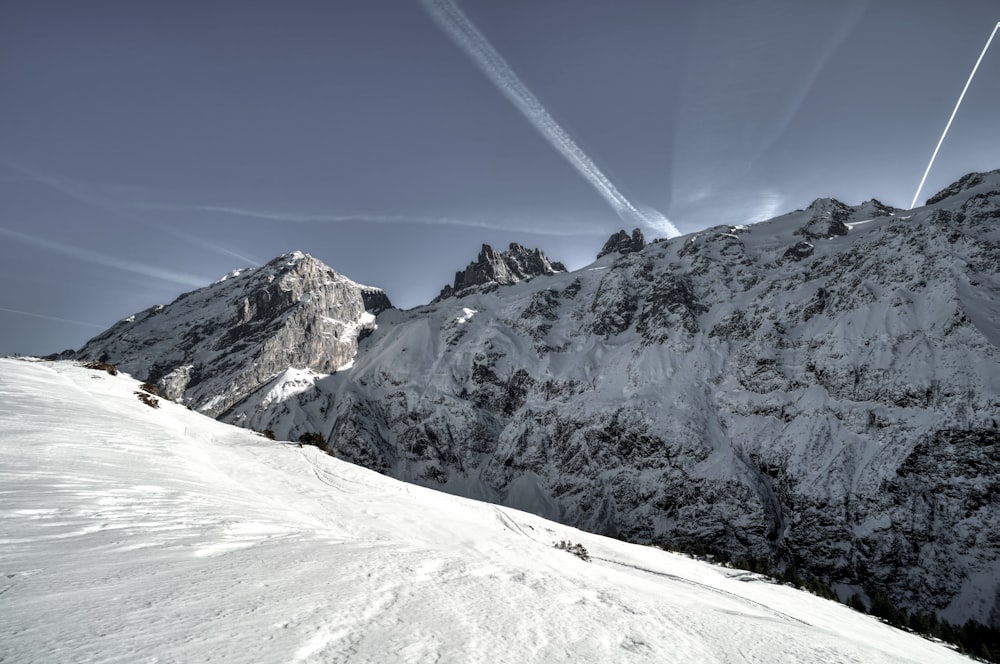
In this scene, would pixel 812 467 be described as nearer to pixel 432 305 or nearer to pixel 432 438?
pixel 432 438

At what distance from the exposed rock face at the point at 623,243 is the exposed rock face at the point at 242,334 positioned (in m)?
95.6

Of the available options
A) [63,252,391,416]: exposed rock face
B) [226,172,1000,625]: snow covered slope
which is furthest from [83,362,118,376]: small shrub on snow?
[63,252,391,416]: exposed rock face

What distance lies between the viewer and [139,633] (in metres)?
3.16

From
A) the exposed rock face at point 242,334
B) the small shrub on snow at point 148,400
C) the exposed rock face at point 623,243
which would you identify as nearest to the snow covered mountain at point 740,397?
the exposed rock face at point 242,334

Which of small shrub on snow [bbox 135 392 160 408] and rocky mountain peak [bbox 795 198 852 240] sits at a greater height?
rocky mountain peak [bbox 795 198 852 240]

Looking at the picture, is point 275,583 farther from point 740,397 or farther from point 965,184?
point 965,184

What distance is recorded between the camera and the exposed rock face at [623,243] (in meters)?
176

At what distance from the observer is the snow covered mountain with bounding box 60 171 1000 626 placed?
205 feet

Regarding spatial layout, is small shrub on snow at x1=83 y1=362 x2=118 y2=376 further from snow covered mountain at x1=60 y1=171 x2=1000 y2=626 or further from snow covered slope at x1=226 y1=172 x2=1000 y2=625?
snow covered mountain at x1=60 y1=171 x2=1000 y2=626

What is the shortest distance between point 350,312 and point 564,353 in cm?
8176

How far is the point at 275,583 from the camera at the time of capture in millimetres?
4703

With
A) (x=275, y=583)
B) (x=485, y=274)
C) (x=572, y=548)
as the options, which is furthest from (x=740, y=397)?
(x=485, y=274)

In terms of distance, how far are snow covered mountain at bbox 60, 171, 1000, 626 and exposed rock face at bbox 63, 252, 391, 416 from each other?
6.59 feet

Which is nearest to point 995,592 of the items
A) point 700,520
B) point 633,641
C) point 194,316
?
point 700,520
